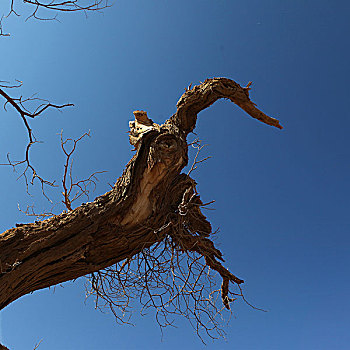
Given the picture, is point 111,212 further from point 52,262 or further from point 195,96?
point 195,96

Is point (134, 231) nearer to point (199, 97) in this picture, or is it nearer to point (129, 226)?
point (129, 226)

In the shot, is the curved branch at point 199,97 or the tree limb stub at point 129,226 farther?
the curved branch at point 199,97

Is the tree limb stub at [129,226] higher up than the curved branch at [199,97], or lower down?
lower down

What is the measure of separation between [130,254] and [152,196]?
1.83ft

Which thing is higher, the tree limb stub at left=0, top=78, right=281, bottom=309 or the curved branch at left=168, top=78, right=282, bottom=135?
the curved branch at left=168, top=78, right=282, bottom=135

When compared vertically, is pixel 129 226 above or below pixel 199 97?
below

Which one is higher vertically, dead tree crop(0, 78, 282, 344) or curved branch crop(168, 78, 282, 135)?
curved branch crop(168, 78, 282, 135)

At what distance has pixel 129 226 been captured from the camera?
2.62 meters

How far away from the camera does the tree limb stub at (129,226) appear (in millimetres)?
2299

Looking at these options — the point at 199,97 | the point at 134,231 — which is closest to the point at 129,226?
the point at 134,231

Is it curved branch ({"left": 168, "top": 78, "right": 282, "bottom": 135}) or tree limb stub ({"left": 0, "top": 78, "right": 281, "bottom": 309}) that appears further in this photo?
curved branch ({"left": 168, "top": 78, "right": 282, "bottom": 135})

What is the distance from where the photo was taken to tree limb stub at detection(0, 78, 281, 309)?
230 cm

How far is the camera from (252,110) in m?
3.73

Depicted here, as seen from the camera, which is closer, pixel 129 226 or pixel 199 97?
pixel 129 226
